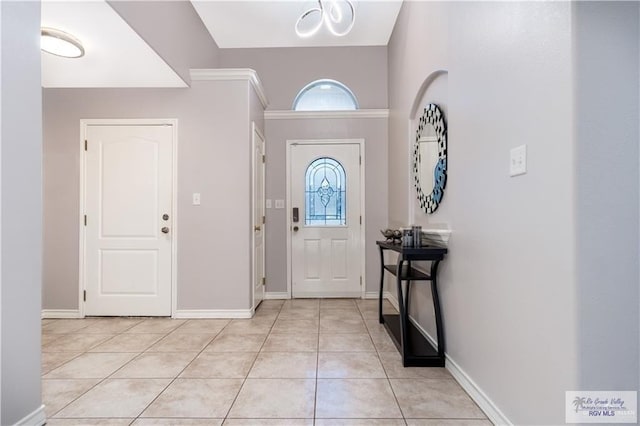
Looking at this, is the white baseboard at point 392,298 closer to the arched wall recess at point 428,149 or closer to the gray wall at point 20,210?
the arched wall recess at point 428,149

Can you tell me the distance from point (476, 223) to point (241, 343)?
199 centimetres

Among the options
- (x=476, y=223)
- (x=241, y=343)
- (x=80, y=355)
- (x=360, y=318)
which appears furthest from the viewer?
(x=360, y=318)

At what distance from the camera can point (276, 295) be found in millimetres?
4340

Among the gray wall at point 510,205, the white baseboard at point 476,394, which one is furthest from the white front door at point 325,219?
the white baseboard at point 476,394

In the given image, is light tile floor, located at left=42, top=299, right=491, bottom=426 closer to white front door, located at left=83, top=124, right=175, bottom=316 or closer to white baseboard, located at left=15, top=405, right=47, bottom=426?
white baseboard, located at left=15, top=405, right=47, bottom=426

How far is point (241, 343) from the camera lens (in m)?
2.74

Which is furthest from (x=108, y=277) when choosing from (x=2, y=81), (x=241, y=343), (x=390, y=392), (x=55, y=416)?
(x=390, y=392)

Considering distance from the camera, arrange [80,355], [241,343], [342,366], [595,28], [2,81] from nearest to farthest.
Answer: [595,28], [2,81], [342,366], [80,355], [241,343]

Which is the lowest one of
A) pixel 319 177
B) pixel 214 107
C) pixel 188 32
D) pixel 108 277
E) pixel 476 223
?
pixel 108 277

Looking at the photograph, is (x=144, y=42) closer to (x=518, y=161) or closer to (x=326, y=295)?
(x=518, y=161)

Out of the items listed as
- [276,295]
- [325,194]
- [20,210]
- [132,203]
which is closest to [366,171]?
[325,194]

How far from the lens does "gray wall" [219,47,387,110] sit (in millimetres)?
4441

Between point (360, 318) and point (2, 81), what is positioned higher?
point (2, 81)

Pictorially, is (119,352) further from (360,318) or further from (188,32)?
(188,32)
